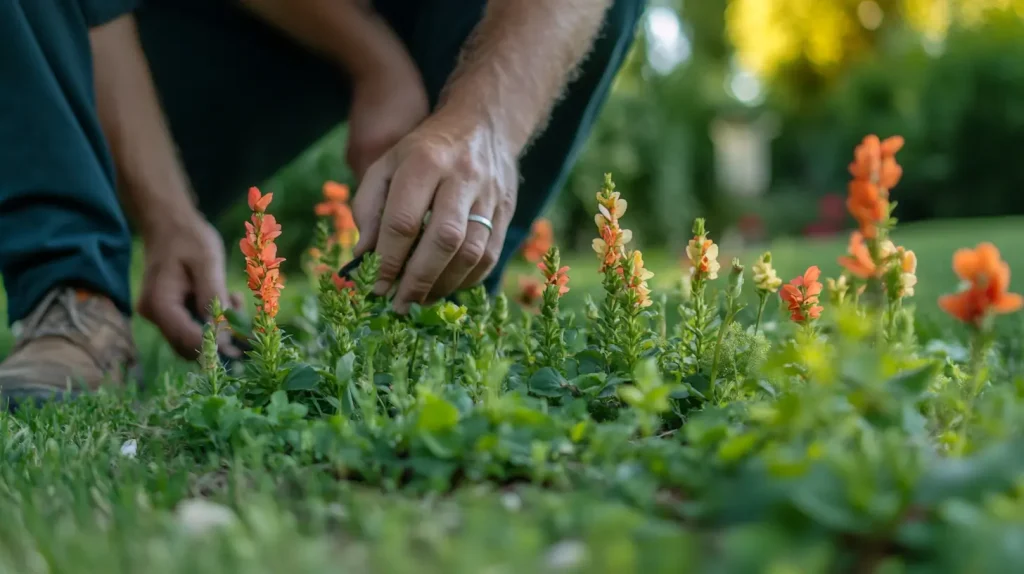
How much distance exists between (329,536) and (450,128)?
0.97m

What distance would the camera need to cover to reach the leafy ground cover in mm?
866

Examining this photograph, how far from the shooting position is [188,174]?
9.22 feet

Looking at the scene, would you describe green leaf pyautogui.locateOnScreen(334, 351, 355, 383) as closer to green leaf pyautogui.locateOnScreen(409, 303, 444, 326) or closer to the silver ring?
green leaf pyautogui.locateOnScreen(409, 303, 444, 326)

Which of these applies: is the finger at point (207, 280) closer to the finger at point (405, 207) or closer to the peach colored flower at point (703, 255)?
the finger at point (405, 207)

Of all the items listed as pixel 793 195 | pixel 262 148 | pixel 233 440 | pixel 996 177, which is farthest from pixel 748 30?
pixel 233 440

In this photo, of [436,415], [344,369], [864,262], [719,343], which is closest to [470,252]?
[344,369]

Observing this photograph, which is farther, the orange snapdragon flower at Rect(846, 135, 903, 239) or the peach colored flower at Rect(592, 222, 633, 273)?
the peach colored flower at Rect(592, 222, 633, 273)

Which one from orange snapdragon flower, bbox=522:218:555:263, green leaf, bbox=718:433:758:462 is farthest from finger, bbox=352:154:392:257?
orange snapdragon flower, bbox=522:218:555:263

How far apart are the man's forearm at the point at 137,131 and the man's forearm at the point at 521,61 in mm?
868

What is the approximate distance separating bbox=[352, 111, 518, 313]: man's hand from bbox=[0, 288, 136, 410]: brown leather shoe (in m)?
0.77

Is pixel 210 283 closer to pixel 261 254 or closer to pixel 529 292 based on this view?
pixel 529 292

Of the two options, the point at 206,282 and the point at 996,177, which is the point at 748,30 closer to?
the point at 996,177

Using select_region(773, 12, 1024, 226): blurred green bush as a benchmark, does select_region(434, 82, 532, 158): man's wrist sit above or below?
above

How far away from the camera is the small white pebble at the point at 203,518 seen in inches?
37.9
